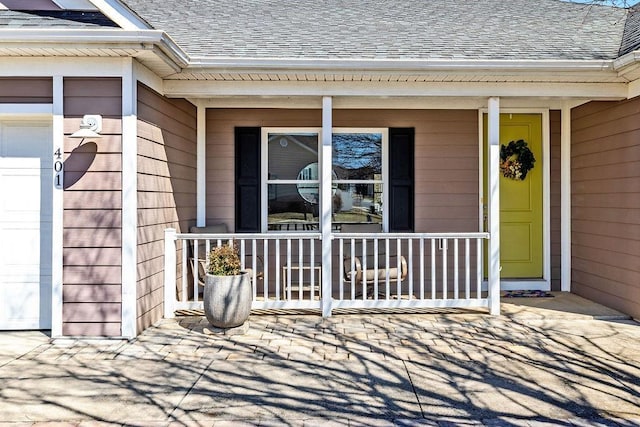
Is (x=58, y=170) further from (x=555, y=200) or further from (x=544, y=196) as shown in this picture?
(x=555, y=200)

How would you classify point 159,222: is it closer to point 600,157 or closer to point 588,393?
point 588,393

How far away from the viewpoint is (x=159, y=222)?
519cm

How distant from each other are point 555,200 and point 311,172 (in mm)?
3124

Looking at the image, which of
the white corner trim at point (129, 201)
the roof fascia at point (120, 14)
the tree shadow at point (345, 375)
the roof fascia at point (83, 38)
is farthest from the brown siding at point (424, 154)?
the roof fascia at point (83, 38)

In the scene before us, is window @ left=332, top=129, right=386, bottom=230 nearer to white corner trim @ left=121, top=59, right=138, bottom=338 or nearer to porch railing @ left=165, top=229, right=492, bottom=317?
porch railing @ left=165, top=229, right=492, bottom=317

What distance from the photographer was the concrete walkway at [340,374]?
309 centimetres

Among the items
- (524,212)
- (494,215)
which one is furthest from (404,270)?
(524,212)

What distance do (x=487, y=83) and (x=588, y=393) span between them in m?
3.19

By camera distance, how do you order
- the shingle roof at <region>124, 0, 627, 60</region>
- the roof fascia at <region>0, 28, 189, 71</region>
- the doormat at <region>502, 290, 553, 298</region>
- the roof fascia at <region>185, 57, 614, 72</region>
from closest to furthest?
the roof fascia at <region>0, 28, 189, 71</region> < the roof fascia at <region>185, 57, 614, 72</region> < the shingle roof at <region>124, 0, 627, 60</region> < the doormat at <region>502, 290, 553, 298</region>

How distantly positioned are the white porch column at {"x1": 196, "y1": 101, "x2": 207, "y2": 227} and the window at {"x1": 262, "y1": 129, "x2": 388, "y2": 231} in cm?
76

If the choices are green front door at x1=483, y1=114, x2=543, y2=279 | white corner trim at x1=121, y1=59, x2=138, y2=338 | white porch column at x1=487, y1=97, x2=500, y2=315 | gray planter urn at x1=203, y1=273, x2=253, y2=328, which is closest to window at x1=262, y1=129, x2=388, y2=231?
green front door at x1=483, y1=114, x2=543, y2=279

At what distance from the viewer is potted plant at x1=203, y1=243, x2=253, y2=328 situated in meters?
4.73

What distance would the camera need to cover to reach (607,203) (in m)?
5.70

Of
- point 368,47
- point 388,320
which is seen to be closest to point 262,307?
point 388,320
